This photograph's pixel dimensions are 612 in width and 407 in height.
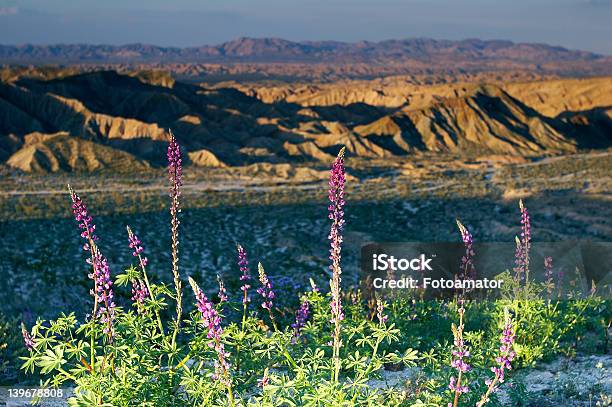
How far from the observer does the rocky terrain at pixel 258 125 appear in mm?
61531

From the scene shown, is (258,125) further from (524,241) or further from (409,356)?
(409,356)

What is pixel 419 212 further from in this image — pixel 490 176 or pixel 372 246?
pixel 490 176

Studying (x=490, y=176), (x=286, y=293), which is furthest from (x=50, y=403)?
(x=490, y=176)

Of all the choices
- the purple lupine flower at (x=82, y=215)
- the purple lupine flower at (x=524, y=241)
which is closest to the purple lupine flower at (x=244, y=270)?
the purple lupine flower at (x=82, y=215)

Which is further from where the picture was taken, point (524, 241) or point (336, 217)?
point (524, 241)

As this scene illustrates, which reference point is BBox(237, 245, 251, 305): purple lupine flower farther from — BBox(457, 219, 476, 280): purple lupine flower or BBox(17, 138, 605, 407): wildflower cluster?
BBox(457, 219, 476, 280): purple lupine flower

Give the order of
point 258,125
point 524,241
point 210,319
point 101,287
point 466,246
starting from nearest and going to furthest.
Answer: point 210,319
point 101,287
point 524,241
point 466,246
point 258,125

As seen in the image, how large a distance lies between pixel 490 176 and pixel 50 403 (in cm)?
5005

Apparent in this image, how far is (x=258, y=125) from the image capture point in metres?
83.4

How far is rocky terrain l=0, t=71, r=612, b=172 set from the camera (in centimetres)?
6153

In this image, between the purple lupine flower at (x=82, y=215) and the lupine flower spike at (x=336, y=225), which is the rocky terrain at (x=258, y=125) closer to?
the purple lupine flower at (x=82, y=215)

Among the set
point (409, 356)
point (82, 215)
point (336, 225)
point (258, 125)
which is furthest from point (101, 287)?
point (258, 125)

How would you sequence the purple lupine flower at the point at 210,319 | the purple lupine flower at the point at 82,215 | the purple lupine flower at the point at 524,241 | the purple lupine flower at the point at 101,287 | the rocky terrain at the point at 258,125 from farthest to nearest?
the rocky terrain at the point at 258,125
the purple lupine flower at the point at 524,241
the purple lupine flower at the point at 101,287
the purple lupine flower at the point at 82,215
the purple lupine flower at the point at 210,319

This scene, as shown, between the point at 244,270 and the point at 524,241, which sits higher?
the point at 524,241
